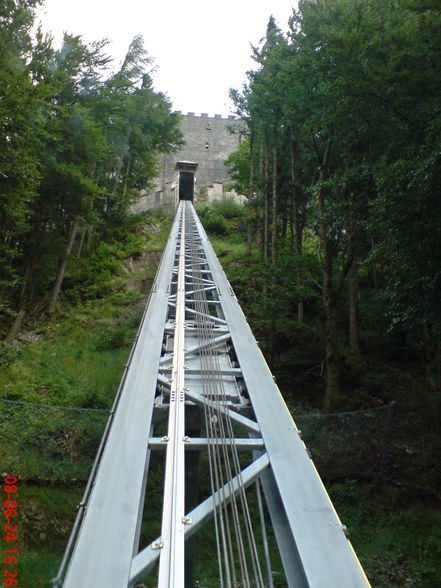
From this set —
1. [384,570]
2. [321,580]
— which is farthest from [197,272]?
[321,580]

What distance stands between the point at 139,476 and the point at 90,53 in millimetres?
13433

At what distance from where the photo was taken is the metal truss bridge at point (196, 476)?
1.78 m

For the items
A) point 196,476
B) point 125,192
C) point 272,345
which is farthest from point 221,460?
point 125,192

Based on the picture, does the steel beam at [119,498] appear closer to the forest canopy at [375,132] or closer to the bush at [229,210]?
the forest canopy at [375,132]

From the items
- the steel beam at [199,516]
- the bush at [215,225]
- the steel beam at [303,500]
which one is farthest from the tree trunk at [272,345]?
the bush at [215,225]

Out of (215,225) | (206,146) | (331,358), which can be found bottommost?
(331,358)

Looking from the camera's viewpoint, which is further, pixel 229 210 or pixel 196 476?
pixel 229 210

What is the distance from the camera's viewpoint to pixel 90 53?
42.4 ft

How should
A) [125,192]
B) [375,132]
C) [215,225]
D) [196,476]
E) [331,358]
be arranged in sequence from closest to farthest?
1. [196,476]
2. [375,132]
3. [331,358]
4. [125,192]
5. [215,225]

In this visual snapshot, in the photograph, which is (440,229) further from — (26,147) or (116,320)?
(116,320)

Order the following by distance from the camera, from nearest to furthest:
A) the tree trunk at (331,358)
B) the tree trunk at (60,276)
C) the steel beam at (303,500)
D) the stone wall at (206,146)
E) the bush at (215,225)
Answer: the steel beam at (303,500), the tree trunk at (331,358), the tree trunk at (60,276), the bush at (215,225), the stone wall at (206,146)

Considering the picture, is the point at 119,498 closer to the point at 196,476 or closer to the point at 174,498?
the point at 174,498

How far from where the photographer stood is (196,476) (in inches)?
131

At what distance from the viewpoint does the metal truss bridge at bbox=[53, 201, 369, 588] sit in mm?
1783
